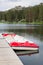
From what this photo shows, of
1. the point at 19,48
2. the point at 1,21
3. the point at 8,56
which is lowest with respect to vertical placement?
the point at 1,21

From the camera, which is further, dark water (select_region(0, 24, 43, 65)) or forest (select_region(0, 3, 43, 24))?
forest (select_region(0, 3, 43, 24))

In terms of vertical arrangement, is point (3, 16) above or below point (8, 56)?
below

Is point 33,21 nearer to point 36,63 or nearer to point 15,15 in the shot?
point 15,15

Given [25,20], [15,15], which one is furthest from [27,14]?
[15,15]

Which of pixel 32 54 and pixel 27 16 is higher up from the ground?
pixel 32 54

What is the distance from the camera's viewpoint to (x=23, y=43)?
17.3 metres

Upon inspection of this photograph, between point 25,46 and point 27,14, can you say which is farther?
point 27,14

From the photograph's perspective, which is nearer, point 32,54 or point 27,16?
point 32,54

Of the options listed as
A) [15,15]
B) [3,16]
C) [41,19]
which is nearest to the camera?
[41,19]

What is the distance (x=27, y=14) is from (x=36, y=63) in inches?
4804

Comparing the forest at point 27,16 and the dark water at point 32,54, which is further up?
the dark water at point 32,54

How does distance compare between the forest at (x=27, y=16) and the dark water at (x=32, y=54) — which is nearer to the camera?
the dark water at (x=32, y=54)

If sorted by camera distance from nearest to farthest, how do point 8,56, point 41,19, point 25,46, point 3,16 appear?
point 8,56
point 25,46
point 41,19
point 3,16

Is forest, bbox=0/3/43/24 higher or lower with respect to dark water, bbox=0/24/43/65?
lower
